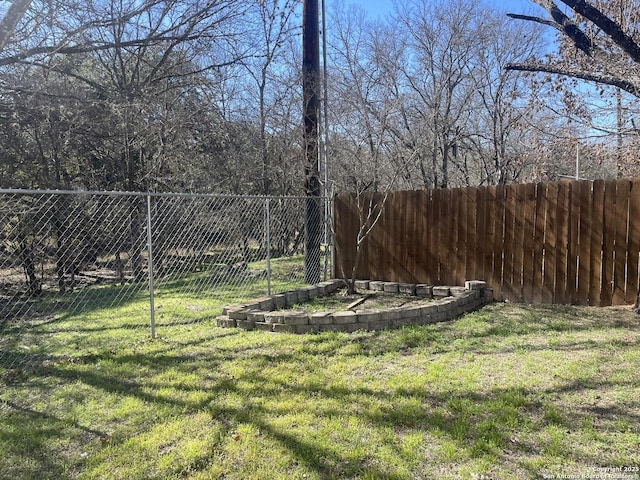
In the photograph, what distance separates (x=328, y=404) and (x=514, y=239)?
4281mm

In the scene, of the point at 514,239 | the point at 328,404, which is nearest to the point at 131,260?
the point at 328,404

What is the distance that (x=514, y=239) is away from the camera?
19.8ft

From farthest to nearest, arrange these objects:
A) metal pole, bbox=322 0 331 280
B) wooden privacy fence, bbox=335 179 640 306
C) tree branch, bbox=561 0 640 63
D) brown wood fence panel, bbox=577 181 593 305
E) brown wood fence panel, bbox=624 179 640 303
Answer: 1. metal pole, bbox=322 0 331 280
2. brown wood fence panel, bbox=577 181 593 305
3. wooden privacy fence, bbox=335 179 640 306
4. brown wood fence panel, bbox=624 179 640 303
5. tree branch, bbox=561 0 640 63

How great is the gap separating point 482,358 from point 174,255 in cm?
735

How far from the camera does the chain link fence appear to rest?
19.8 feet

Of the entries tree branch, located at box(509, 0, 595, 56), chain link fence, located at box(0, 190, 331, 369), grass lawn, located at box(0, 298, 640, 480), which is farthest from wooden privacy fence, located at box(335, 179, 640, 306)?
tree branch, located at box(509, 0, 595, 56)

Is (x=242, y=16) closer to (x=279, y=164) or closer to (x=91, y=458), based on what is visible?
(x=279, y=164)

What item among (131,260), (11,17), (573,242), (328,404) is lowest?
(328,404)

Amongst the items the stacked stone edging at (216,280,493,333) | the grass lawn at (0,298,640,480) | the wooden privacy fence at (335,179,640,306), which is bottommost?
the grass lawn at (0,298,640,480)

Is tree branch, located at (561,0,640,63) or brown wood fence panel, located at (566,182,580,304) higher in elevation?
tree branch, located at (561,0,640,63)

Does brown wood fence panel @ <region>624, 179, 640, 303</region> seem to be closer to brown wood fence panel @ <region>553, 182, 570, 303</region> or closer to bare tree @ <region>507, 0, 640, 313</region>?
bare tree @ <region>507, 0, 640, 313</region>

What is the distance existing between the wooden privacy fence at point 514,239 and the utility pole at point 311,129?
46 cm

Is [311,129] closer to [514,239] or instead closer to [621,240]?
[514,239]

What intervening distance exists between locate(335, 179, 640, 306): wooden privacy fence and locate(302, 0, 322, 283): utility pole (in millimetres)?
457
